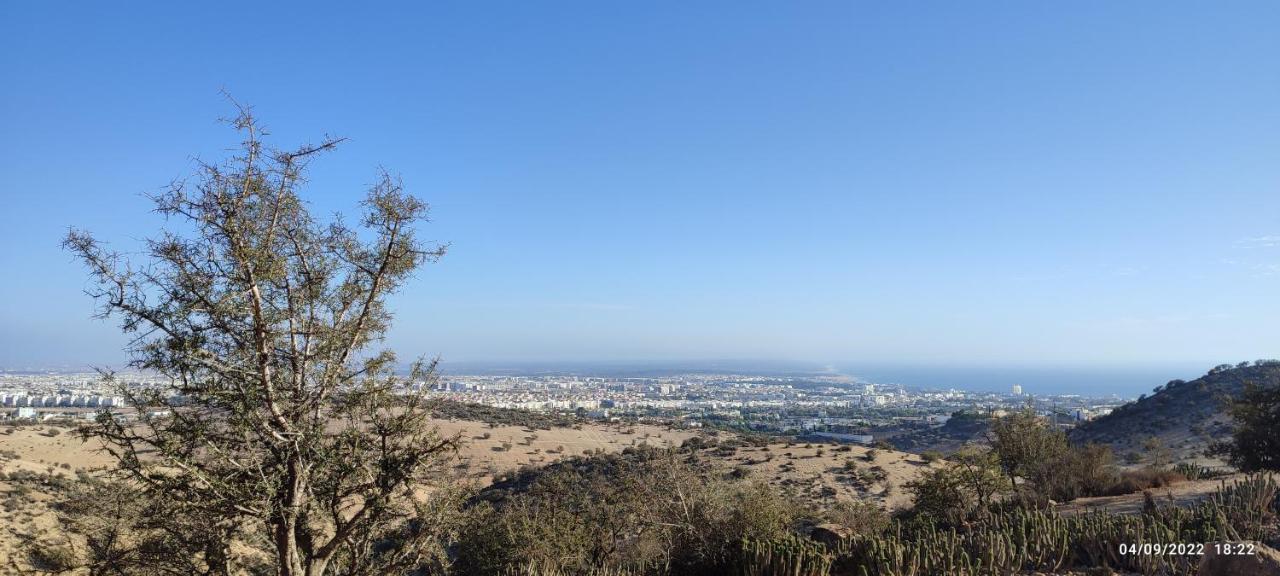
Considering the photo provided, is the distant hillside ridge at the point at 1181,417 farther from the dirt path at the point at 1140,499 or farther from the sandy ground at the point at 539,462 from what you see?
the dirt path at the point at 1140,499

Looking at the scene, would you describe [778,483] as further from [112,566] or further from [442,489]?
[112,566]

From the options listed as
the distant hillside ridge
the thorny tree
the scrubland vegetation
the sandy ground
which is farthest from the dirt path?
the distant hillside ridge

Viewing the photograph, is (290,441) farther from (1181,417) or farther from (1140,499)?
(1181,417)

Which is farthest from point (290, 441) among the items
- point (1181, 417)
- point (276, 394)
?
point (1181, 417)

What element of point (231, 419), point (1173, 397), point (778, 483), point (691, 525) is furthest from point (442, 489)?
point (1173, 397)
